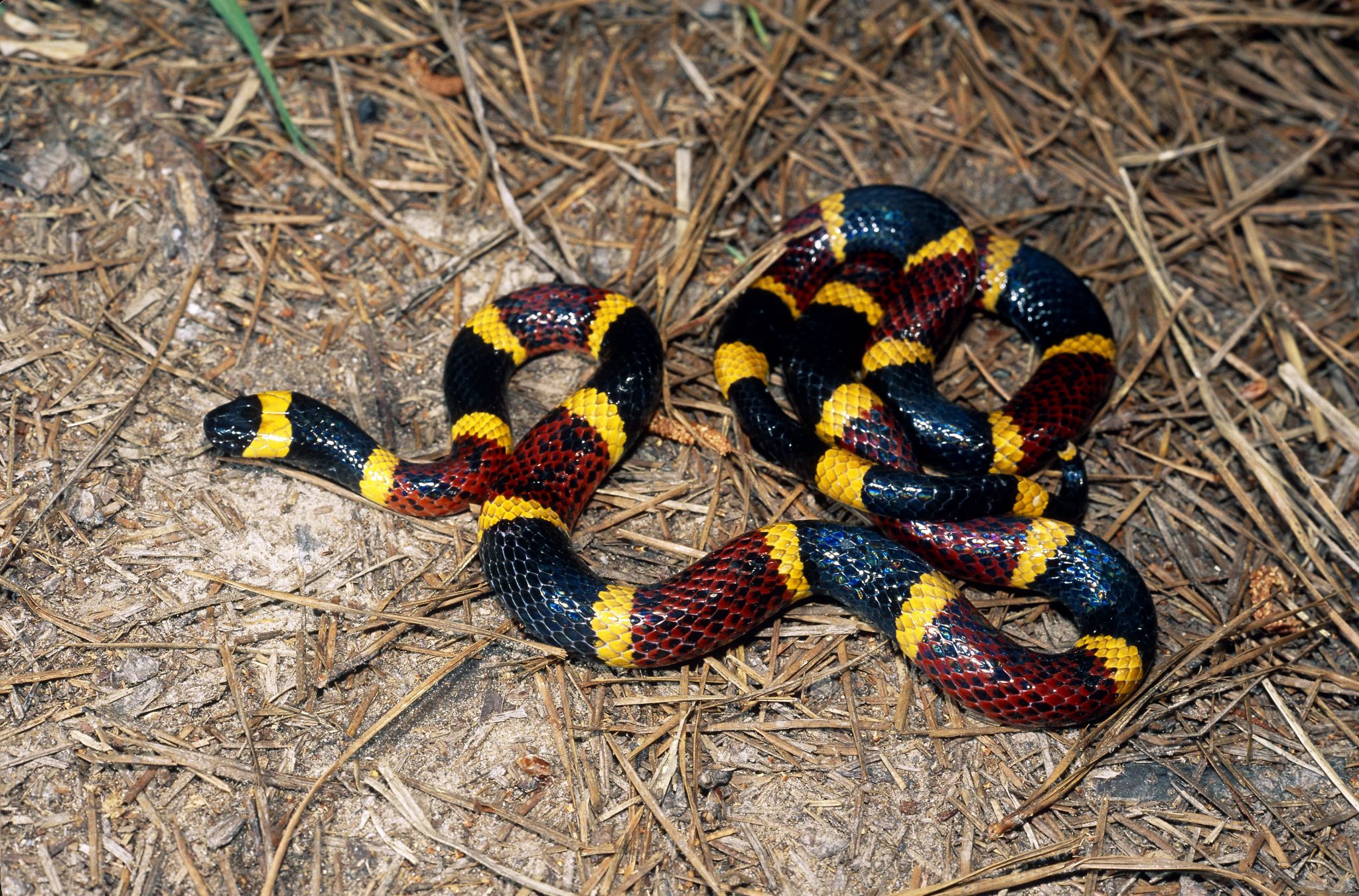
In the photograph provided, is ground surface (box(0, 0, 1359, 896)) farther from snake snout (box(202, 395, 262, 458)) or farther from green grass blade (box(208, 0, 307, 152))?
snake snout (box(202, 395, 262, 458))

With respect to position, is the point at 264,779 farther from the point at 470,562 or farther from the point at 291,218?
the point at 291,218

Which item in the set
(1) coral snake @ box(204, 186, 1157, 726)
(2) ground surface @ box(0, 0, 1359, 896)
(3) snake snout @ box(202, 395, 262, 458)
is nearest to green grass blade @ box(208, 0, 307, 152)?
(2) ground surface @ box(0, 0, 1359, 896)

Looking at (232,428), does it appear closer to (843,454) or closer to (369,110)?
(369,110)

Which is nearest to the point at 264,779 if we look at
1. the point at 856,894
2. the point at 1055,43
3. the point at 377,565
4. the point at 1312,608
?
the point at 377,565

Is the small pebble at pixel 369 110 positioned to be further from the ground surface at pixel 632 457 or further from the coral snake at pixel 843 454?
the coral snake at pixel 843 454

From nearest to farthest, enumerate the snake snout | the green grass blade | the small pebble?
the snake snout → the green grass blade → the small pebble

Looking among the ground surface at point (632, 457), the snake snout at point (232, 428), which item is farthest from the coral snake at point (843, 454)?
the ground surface at point (632, 457)
